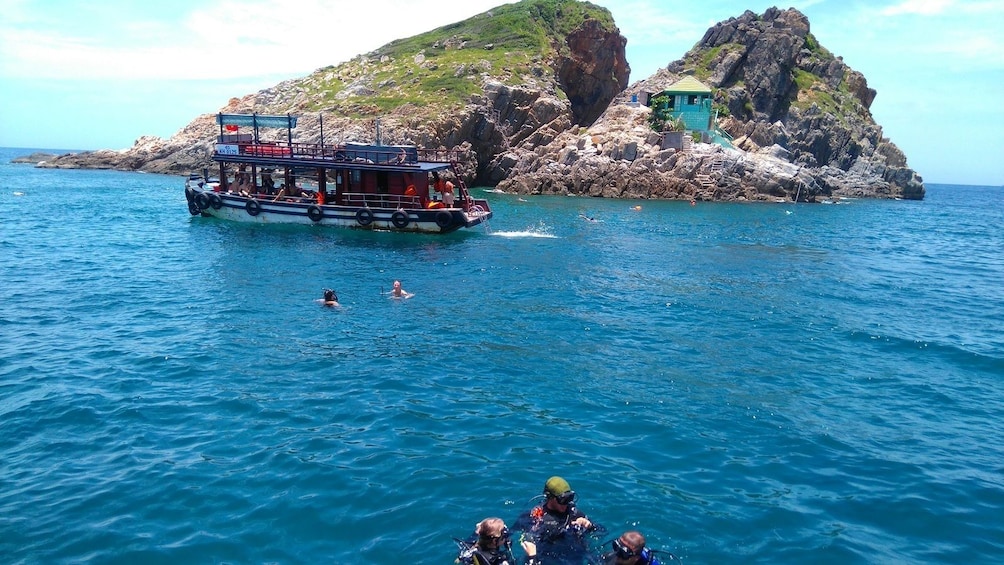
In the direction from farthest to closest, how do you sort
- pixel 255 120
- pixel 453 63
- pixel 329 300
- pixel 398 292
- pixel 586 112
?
pixel 586 112 < pixel 453 63 < pixel 255 120 < pixel 398 292 < pixel 329 300

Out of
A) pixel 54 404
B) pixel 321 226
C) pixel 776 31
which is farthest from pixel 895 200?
pixel 54 404

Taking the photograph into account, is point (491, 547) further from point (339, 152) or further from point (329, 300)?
point (339, 152)

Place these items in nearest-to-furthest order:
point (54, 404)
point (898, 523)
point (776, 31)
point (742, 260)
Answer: point (898, 523) < point (54, 404) < point (742, 260) < point (776, 31)

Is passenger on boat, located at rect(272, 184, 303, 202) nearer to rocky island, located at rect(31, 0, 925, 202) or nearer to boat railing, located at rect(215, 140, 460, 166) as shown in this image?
boat railing, located at rect(215, 140, 460, 166)

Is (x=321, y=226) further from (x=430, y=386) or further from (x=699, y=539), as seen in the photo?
(x=699, y=539)

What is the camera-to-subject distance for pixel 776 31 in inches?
4018

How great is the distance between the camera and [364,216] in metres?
42.8

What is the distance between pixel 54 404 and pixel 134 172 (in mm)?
103149

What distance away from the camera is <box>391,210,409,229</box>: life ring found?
42.4 m

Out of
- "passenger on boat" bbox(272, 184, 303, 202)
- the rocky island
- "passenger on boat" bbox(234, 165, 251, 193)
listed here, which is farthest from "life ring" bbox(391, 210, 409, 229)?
the rocky island

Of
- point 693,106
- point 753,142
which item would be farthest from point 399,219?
point 753,142

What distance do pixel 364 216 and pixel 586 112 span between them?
83.9 meters

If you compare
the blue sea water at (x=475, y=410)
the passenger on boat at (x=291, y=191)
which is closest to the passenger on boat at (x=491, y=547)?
the blue sea water at (x=475, y=410)

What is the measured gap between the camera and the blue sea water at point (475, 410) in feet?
33.5
